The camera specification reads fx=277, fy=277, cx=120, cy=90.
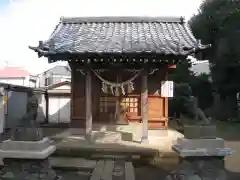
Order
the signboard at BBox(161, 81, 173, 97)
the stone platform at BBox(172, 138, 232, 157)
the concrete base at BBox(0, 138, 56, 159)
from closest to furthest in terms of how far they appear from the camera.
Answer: the concrete base at BBox(0, 138, 56, 159)
the stone platform at BBox(172, 138, 232, 157)
the signboard at BBox(161, 81, 173, 97)

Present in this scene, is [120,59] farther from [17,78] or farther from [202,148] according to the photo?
[17,78]

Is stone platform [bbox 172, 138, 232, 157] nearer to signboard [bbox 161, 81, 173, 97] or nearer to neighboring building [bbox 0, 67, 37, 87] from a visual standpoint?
signboard [bbox 161, 81, 173, 97]

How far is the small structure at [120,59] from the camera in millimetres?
9969

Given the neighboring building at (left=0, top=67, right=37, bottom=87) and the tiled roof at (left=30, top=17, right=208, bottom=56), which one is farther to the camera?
the neighboring building at (left=0, top=67, right=37, bottom=87)

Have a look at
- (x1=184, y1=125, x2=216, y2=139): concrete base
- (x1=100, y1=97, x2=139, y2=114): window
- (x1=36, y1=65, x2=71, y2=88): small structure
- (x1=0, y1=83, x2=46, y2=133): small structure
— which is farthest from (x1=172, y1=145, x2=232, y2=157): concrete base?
(x1=36, y1=65, x2=71, y2=88): small structure

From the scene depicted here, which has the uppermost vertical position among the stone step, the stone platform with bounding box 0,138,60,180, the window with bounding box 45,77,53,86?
the window with bounding box 45,77,53,86

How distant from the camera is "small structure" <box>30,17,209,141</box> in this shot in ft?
32.7

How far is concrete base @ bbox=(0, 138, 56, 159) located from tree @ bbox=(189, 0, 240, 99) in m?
14.9

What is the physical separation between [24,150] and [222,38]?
16.1 meters

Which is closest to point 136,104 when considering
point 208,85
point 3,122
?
point 3,122

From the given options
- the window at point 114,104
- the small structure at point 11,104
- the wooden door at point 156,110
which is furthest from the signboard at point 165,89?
the small structure at point 11,104

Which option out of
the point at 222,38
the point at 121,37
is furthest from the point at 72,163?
the point at 222,38

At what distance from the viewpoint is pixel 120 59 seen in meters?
10.3

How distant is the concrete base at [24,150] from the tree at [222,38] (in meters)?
14.9
